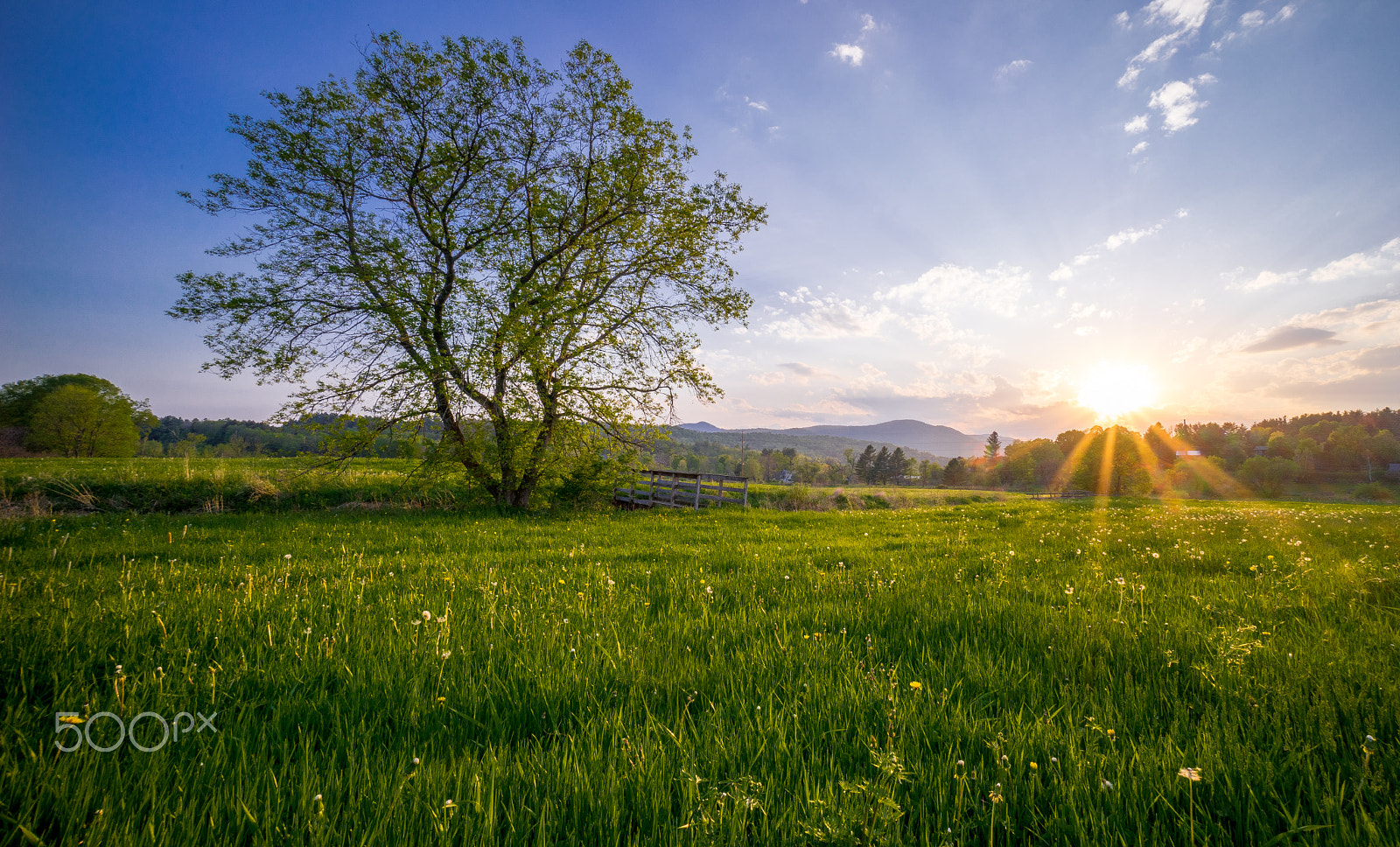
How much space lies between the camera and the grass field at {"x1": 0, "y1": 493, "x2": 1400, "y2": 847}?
62.7 inches

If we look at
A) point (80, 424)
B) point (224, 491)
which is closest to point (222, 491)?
point (224, 491)

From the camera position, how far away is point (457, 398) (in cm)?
1316

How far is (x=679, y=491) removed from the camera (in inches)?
868

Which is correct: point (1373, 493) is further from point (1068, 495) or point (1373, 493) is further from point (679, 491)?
point (679, 491)

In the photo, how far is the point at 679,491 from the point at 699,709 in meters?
19.6

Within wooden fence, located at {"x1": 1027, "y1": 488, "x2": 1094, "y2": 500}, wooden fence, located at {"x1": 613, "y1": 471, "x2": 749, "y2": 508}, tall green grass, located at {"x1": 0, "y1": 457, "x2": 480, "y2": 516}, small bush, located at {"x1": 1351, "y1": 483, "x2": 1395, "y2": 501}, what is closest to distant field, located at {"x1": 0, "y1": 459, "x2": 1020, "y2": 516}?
tall green grass, located at {"x1": 0, "y1": 457, "x2": 480, "y2": 516}

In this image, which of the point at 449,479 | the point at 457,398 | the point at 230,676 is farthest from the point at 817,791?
the point at 449,479

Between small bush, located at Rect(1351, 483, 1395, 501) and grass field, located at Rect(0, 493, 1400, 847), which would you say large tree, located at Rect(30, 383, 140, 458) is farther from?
small bush, located at Rect(1351, 483, 1395, 501)

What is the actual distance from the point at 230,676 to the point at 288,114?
16.5 meters

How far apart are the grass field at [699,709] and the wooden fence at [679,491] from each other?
1637cm

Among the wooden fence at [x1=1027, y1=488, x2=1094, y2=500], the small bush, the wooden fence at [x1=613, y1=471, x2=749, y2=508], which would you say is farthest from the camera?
the small bush

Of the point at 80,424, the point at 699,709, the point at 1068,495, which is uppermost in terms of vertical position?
the point at 80,424

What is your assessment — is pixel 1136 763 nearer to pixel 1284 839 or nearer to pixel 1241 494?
pixel 1284 839

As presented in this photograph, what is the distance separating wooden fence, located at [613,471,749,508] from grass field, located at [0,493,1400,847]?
16.4 meters
